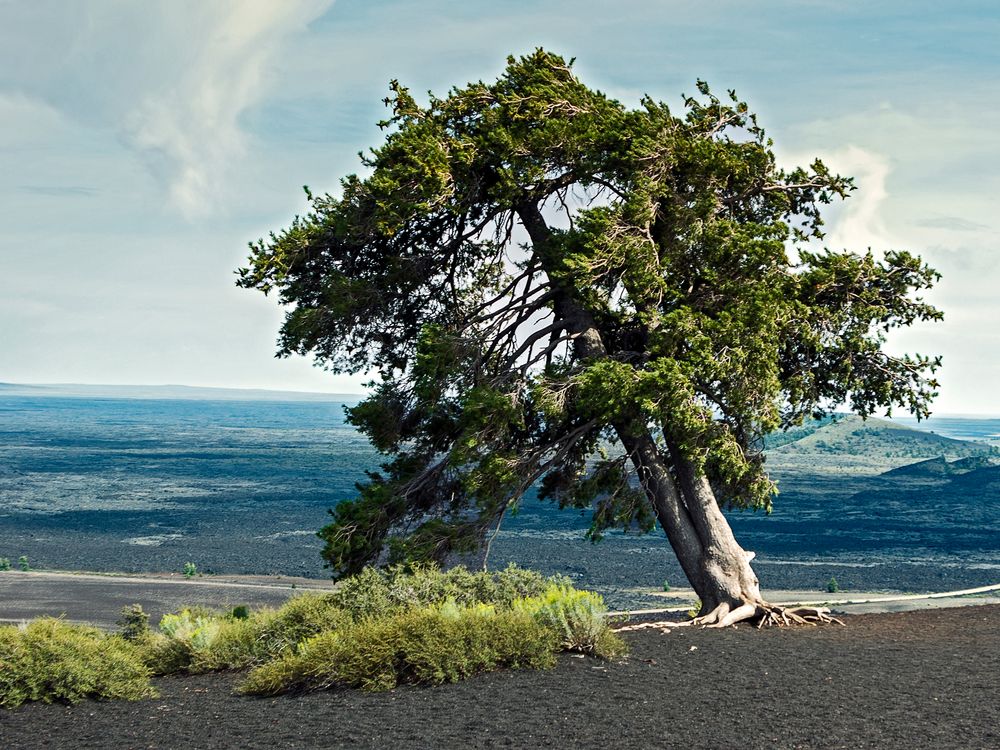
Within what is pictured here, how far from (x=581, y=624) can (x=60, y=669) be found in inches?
217

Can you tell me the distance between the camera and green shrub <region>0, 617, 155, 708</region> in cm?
1187

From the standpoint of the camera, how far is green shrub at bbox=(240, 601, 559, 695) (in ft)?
38.4

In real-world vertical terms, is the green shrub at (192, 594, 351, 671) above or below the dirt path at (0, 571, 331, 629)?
above

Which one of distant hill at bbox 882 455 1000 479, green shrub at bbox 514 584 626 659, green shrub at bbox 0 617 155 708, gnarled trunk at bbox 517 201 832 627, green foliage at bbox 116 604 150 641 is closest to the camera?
green shrub at bbox 0 617 155 708

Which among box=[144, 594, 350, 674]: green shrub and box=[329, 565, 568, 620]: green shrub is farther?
box=[144, 594, 350, 674]: green shrub

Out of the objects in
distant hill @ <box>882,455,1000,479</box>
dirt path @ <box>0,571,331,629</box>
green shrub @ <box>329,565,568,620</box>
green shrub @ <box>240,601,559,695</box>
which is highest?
distant hill @ <box>882,455,1000,479</box>

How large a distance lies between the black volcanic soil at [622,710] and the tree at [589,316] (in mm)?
4295

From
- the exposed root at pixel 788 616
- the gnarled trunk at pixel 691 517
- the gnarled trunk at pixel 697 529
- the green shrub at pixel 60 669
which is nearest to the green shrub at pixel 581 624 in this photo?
the green shrub at pixel 60 669

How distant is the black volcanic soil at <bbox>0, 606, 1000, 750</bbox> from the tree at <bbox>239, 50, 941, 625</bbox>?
4.30 m

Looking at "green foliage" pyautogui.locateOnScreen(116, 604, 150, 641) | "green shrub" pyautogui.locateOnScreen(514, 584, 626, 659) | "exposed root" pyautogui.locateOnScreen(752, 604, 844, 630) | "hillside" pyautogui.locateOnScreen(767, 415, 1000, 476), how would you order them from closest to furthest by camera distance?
1. "green shrub" pyautogui.locateOnScreen(514, 584, 626, 659)
2. "green foliage" pyautogui.locateOnScreen(116, 604, 150, 641)
3. "exposed root" pyautogui.locateOnScreen(752, 604, 844, 630)
4. "hillside" pyautogui.locateOnScreen(767, 415, 1000, 476)

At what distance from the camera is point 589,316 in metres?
18.3

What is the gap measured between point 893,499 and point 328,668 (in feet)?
217

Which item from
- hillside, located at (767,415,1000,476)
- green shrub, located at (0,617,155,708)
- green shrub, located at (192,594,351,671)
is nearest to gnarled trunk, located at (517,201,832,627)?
green shrub, located at (192,594,351,671)

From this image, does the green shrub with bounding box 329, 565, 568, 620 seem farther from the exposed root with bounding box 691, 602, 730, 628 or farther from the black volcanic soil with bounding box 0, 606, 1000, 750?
the exposed root with bounding box 691, 602, 730, 628
